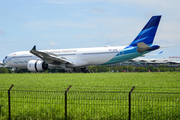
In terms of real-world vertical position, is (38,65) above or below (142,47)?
below

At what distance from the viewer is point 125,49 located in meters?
34.7

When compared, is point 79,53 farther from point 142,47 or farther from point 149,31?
point 149,31

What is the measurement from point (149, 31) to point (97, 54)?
8016 mm

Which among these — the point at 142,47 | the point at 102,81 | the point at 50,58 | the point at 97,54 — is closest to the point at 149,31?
the point at 142,47

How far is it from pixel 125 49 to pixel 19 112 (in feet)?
88.4

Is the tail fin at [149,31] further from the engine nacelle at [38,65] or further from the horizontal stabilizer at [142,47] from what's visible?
the engine nacelle at [38,65]

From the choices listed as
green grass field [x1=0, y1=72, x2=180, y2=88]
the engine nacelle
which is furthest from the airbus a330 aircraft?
green grass field [x1=0, y1=72, x2=180, y2=88]

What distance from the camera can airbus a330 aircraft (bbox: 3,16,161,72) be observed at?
33.8m

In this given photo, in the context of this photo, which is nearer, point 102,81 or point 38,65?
point 102,81

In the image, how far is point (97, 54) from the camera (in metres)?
35.9

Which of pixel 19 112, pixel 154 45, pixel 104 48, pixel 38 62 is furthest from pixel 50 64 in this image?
pixel 19 112

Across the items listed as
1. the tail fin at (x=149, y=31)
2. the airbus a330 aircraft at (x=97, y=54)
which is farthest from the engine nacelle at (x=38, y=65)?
the tail fin at (x=149, y=31)

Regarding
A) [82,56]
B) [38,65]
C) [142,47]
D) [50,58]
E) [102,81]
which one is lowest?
[102,81]

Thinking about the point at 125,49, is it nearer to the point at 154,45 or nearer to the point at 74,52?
the point at 154,45
